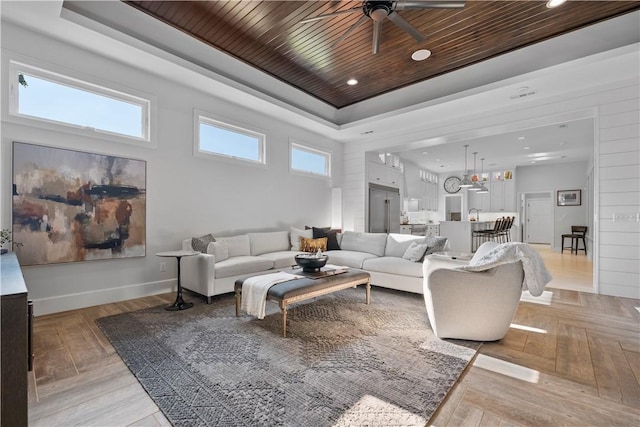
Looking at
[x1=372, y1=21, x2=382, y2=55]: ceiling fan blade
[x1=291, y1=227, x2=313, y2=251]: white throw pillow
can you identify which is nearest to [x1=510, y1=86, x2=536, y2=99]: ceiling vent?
[x1=372, y1=21, x2=382, y2=55]: ceiling fan blade

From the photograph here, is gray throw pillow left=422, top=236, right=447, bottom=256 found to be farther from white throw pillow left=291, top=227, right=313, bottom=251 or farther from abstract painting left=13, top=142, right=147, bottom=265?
abstract painting left=13, top=142, right=147, bottom=265

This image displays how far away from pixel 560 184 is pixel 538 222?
1.56m

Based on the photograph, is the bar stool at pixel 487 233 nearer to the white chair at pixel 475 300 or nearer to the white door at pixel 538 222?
the white door at pixel 538 222

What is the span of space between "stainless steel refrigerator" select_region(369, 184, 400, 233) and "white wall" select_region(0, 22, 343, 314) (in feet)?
5.98

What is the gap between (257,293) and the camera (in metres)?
2.77

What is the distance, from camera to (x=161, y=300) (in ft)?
12.2

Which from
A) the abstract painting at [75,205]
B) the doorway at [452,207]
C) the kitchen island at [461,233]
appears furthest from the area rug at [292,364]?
the doorway at [452,207]

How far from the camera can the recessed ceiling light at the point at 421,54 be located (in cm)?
404

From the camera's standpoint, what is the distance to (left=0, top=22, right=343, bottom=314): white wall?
123 inches

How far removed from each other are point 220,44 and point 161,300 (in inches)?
138

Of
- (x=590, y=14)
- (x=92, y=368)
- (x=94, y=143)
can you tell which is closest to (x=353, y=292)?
(x=92, y=368)

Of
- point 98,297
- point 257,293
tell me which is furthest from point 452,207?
point 98,297

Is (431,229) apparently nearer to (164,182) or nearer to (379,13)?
(379,13)

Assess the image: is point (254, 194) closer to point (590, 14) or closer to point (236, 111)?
point (236, 111)
